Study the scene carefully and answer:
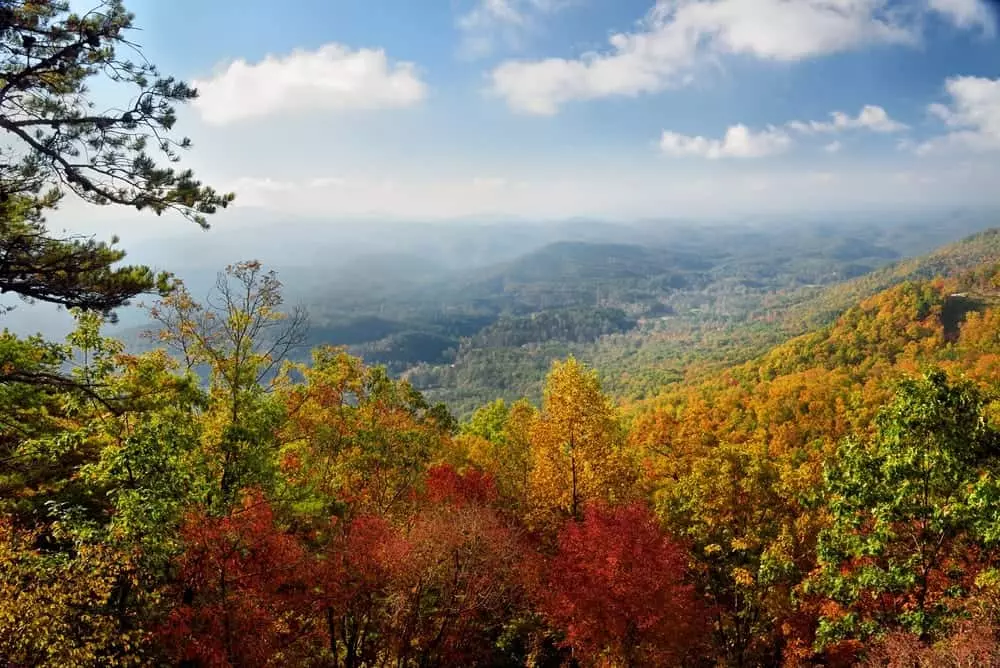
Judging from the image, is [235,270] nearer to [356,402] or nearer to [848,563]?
[356,402]

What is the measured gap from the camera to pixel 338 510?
19.1 m

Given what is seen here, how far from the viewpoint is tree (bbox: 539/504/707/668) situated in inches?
599

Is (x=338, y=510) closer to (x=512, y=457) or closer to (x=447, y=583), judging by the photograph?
(x=447, y=583)

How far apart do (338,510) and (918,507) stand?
16930 mm

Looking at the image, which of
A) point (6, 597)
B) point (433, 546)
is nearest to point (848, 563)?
point (433, 546)

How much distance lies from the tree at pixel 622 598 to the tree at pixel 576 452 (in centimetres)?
506

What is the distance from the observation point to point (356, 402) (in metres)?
22.0

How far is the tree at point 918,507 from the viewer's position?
37.3 feet

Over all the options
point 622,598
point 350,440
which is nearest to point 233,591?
point 350,440

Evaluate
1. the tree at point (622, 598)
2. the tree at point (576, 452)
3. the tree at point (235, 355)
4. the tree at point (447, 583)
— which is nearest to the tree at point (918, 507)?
the tree at point (622, 598)

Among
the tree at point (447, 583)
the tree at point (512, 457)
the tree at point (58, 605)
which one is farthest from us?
the tree at point (512, 457)

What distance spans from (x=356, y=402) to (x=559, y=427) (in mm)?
8501

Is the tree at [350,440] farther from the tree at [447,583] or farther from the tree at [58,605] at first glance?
the tree at [58,605]

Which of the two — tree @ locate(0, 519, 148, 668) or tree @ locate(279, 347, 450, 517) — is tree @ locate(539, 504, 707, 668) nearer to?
tree @ locate(279, 347, 450, 517)
